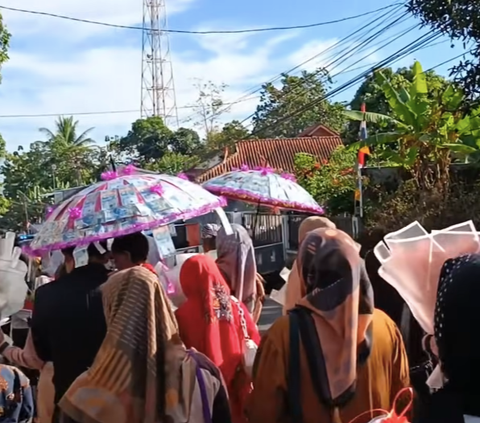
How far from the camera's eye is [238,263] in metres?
4.88

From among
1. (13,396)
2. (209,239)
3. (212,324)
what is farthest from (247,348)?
(209,239)

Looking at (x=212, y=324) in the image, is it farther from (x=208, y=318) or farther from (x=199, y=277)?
(x=199, y=277)

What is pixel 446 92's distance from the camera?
1421 cm

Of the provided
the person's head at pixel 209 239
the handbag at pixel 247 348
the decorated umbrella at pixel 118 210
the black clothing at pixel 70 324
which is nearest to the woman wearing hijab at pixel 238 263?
the decorated umbrella at pixel 118 210

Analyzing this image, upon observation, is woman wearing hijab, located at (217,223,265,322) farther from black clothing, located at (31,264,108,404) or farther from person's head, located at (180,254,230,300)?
black clothing, located at (31,264,108,404)

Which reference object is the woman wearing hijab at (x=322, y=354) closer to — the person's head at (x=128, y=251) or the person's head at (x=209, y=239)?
the person's head at (x=128, y=251)

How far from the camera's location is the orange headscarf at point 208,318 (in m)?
3.90

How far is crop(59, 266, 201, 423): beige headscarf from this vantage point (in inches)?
111

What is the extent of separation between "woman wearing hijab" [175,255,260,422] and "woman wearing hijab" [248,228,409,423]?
41.9 inches

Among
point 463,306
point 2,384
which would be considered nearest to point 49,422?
point 2,384

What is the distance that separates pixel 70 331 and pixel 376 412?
1.50 meters

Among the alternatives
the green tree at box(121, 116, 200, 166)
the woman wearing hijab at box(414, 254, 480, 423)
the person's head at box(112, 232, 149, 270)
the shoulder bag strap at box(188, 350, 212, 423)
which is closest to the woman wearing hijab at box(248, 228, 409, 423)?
the shoulder bag strap at box(188, 350, 212, 423)

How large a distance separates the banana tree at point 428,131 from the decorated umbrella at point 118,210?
9.71 m

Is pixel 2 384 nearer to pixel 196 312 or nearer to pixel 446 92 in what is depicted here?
pixel 196 312
